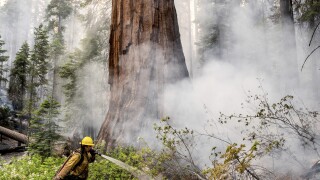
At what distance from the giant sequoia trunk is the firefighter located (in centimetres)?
178

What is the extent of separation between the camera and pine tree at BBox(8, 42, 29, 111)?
2659 cm

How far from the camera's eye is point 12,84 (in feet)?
90.9

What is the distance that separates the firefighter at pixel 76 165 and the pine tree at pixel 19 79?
24536 mm

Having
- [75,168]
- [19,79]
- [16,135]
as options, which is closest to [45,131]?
[75,168]

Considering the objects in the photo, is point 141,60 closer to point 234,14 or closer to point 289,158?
→ point 289,158

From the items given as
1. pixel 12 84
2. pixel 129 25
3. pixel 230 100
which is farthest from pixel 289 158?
pixel 12 84

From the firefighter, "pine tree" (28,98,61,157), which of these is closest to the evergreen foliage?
"pine tree" (28,98,61,157)

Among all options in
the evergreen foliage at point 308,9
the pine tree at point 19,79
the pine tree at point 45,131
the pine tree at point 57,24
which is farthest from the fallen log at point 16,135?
the evergreen foliage at point 308,9

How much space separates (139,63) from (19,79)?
946 inches

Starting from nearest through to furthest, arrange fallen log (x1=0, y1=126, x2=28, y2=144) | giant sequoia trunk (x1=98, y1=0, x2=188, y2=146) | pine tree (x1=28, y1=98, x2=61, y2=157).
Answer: giant sequoia trunk (x1=98, y1=0, x2=188, y2=146) → pine tree (x1=28, y1=98, x2=61, y2=157) → fallen log (x1=0, y1=126, x2=28, y2=144)

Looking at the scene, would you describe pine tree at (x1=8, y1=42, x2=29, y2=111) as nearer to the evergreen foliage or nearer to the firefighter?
the evergreen foliage

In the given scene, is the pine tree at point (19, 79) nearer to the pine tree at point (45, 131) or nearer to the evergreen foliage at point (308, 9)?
the pine tree at point (45, 131)

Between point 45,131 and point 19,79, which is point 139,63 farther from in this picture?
point 19,79

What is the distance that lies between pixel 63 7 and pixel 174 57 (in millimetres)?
26051
